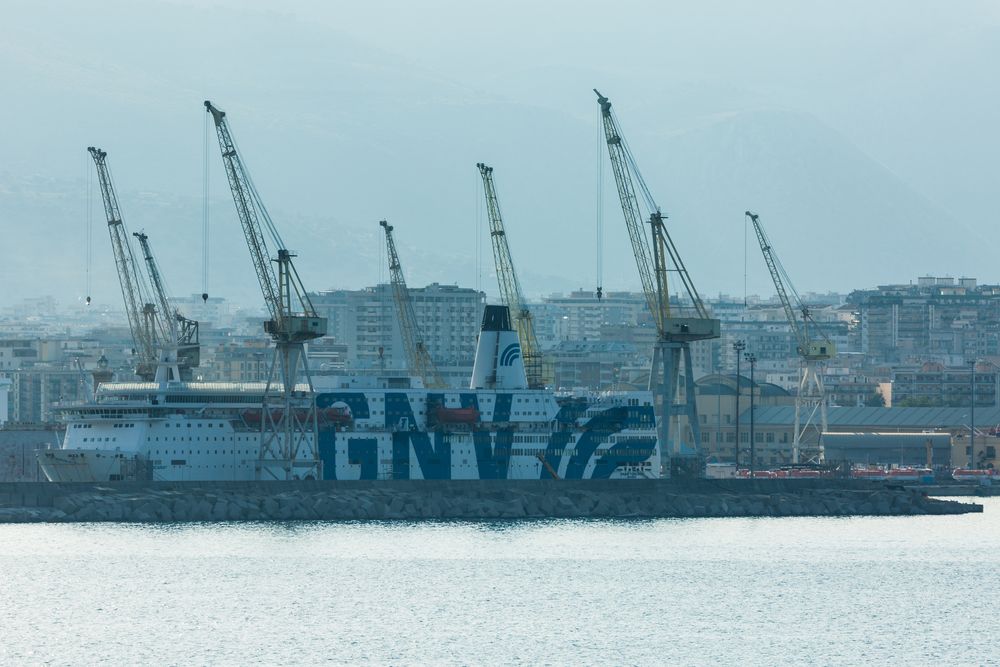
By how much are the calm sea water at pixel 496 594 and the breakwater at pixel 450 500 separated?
218cm

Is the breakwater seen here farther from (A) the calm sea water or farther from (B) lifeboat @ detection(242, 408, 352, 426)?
(B) lifeboat @ detection(242, 408, 352, 426)

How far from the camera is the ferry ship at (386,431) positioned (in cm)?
8775

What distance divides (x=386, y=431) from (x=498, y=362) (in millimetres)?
5786

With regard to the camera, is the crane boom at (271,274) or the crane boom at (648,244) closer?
the crane boom at (271,274)

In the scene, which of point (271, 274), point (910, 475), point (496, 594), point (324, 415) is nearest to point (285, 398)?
point (324, 415)

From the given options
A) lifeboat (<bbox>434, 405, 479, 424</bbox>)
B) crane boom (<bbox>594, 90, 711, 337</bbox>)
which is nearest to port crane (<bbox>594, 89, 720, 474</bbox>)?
crane boom (<bbox>594, 90, 711, 337</bbox>)

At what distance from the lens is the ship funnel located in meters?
94.4

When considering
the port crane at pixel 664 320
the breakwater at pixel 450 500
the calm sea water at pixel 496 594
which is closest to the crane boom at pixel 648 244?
the port crane at pixel 664 320

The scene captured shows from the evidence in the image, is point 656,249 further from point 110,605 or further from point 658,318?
point 110,605

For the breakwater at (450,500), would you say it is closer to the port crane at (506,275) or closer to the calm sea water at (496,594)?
the calm sea water at (496,594)

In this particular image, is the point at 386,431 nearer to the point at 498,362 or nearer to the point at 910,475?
the point at 498,362

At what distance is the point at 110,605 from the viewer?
60.0 m

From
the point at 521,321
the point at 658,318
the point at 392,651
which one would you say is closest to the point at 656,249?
the point at 658,318

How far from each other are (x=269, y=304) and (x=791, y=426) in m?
55.6
